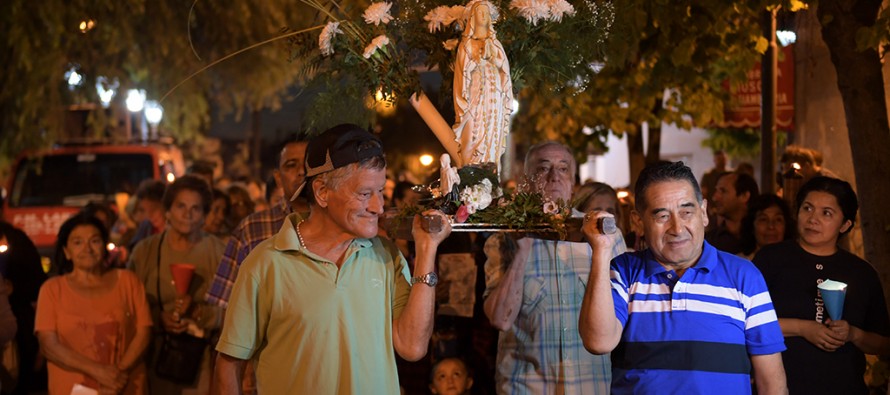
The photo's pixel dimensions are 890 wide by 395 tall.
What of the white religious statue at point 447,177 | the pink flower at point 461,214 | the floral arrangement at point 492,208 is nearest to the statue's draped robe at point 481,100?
the floral arrangement at point 492,208

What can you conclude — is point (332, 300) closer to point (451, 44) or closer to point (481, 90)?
point (481, 90)

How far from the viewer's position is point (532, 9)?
5516 millimetres

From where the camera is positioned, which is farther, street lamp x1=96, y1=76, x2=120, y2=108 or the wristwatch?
street lamp x1=96, y1=76, x2=120, y2=108

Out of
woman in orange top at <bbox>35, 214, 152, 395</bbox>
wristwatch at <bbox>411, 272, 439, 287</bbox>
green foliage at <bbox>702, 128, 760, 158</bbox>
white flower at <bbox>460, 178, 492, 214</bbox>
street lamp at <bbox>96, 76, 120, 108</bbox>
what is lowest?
woman in orange top at <bbox>35, 214, 152, 395</bbox>

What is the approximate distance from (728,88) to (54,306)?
9506mm

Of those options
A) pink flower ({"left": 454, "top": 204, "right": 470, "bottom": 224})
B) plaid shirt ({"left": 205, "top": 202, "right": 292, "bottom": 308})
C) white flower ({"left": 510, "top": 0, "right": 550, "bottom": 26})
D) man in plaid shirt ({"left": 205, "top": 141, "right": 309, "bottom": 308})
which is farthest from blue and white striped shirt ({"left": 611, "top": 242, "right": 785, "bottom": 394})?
plaid shirt ({"left": 205, "top": 202, "right": 292, "bottom": 308})

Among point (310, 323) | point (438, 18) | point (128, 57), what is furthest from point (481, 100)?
point (128, 57)

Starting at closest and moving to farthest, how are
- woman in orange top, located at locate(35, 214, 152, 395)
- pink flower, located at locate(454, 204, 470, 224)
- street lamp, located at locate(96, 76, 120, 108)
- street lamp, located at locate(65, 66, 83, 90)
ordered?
pink flower, located at locate(454, 204, 470, 224)
woman in orange top, located at locate(35, 214, 152, 395)
street lamp, located at locate(65, 66, 83, 90)
street lamp, located at locate(96, 76, 120, 108)

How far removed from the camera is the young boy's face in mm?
8008

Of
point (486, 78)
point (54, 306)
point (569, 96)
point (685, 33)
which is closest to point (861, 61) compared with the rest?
point (685, 33)

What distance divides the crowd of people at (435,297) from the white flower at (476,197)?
0.23 m

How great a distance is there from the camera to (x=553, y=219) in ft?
16.9

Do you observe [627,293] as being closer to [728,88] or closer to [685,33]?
[685,33]

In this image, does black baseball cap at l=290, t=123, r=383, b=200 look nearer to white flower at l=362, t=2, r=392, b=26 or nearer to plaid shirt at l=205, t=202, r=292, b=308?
white flower at l=362, t=2, r=392, b=26
